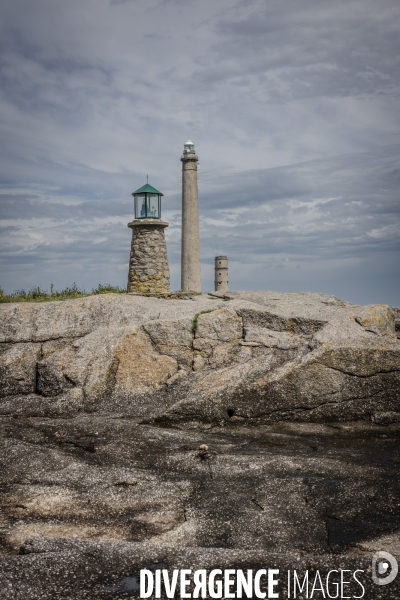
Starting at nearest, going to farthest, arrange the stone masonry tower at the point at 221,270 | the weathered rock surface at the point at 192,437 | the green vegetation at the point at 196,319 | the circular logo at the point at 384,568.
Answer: the circular logo at the point at 384,568 < the weathered rock surface at the point at 192,437 < the green vegetation at the point at 196,319 < the stone masonry tower at the point at 221,270

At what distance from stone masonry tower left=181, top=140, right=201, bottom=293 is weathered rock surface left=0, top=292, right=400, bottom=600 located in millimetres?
23032

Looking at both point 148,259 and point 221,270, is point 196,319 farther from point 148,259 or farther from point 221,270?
point 221,270

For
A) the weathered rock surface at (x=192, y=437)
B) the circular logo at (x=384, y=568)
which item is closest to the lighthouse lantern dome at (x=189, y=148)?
the weathered rock surface at (x=192, y=437)

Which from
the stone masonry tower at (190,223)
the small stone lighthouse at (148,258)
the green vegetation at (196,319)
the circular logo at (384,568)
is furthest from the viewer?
the stone masonry tower at (190,223)

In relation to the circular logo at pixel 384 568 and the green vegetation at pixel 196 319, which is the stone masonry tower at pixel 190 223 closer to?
the green vegetation at pixel 196 319

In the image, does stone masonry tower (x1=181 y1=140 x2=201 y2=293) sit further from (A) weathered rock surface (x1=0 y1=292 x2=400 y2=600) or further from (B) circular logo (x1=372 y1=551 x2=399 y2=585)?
(B) circular logo (x1=372 y1=551 x2=399 y2=585)

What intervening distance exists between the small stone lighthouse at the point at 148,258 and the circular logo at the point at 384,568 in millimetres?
18579

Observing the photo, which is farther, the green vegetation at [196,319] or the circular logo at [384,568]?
the green vegetation at [196,319]

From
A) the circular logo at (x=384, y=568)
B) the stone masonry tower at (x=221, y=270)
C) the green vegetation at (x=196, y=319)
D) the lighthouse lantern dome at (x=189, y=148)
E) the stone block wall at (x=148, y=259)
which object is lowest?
the circular logo at (x=384, y=568)

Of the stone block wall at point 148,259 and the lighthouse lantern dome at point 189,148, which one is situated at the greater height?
the lighthouse lantern dome at point 189,148

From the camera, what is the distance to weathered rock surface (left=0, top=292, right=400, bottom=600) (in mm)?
4992

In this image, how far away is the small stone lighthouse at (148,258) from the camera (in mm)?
22891

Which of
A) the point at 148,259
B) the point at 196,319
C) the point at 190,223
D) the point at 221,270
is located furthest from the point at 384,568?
the point at 221,270

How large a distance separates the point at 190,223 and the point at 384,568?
3402 centimetres
